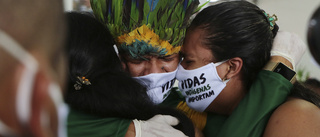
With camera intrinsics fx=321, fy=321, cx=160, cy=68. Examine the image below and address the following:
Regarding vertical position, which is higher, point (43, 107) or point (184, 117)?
point (43, 107)

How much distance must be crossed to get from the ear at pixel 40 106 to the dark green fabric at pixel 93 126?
0.96 meters

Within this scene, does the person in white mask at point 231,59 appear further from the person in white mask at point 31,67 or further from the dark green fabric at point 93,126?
the person in white mask at point 31,67

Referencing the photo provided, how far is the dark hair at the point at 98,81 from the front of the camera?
47.8 inches

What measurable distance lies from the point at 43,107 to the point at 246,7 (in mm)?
1644

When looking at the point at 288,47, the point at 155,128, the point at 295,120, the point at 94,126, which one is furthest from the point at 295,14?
the point at 94,126

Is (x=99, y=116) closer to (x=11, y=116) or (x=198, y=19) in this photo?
(x=198, y=19)

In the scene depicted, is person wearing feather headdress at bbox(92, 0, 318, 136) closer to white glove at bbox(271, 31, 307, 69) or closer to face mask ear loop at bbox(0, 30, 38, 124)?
white glove at bbox(271, 31, 307, 69)

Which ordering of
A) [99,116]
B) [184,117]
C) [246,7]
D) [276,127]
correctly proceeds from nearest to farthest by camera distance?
[99,116] < [276,127] < [184,117] < [246,7]

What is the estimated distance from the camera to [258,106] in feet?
4.97

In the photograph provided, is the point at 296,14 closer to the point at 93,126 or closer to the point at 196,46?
the point at 196,46

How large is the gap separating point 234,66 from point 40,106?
1614 millimetres

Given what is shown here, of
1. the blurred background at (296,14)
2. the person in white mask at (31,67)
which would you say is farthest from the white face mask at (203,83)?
the blurred background at (296,14)

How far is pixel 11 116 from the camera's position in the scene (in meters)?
0.21

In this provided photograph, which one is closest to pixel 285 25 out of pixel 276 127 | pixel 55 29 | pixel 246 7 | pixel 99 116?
pixel 246 7
